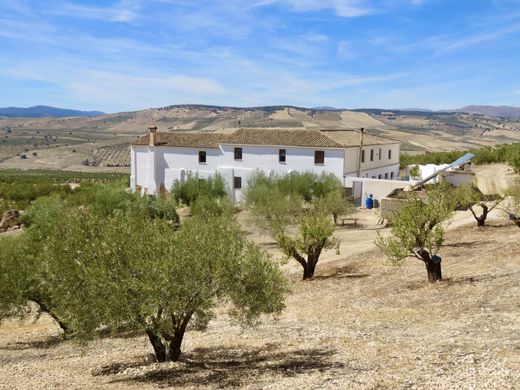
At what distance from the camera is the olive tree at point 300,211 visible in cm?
2439

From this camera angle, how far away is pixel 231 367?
45.4 feet

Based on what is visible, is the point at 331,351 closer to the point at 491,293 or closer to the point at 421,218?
the point at 491,293

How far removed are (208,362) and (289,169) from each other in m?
34.2

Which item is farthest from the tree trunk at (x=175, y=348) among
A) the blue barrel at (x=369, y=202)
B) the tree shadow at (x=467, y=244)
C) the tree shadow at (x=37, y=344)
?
the blue barrel at (x=369, y=202)

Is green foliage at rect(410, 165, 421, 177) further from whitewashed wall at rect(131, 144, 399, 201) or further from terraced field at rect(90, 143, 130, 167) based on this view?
terraced field at rect(90, 143, 130, 167)

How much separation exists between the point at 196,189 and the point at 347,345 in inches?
1269

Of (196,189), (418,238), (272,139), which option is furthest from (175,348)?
(272,139)

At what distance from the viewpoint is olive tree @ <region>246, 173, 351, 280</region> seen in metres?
24.4

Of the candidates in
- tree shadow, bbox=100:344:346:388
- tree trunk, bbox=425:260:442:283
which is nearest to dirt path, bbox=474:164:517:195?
tree trunk, bbox=425:260:442:283

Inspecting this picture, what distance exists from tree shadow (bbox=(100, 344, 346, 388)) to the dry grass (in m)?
0.03

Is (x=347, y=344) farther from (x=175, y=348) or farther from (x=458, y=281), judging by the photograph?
(x=458, y=281)

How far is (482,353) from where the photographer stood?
1266 centimetres

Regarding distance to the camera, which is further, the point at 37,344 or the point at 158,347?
the point at 37,344

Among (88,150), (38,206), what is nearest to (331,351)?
(38,206)
